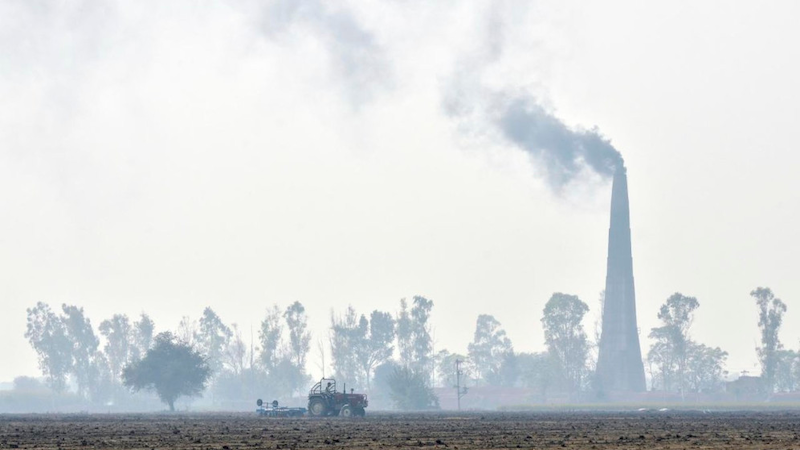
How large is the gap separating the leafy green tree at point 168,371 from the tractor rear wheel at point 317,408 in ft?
184

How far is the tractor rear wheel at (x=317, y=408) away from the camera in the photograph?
307 ft

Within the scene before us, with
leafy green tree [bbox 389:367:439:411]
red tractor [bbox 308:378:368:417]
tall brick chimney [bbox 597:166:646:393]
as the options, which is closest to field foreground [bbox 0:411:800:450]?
red tractor [bbox 308:378:368:417]

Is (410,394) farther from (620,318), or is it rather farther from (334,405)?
(334,405)

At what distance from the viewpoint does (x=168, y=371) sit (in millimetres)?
147750

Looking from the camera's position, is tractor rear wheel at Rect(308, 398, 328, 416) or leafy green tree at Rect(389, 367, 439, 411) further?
leafy green tree at Rect(389, 367, 439, 411)

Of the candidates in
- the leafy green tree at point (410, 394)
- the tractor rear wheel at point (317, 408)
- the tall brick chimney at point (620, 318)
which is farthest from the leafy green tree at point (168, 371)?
the tall brick chimney at point (620, 318)

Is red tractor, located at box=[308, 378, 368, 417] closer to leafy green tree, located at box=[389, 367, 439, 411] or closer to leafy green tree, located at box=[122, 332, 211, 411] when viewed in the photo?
leafy green tree, located at box=[389, 367, 439, 411]

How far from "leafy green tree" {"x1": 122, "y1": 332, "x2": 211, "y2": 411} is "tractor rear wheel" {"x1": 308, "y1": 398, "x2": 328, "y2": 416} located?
5607cm

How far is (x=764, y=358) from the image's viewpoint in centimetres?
19500

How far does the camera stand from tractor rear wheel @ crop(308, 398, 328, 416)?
9344 centimetres

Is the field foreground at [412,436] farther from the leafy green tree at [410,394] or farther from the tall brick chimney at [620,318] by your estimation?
the tall brick chimney at [620,318]

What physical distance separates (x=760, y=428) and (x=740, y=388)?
12905cm

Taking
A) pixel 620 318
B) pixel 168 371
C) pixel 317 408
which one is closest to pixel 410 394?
pixel 168 371

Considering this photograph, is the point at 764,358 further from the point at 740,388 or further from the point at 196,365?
the point at 196,365
